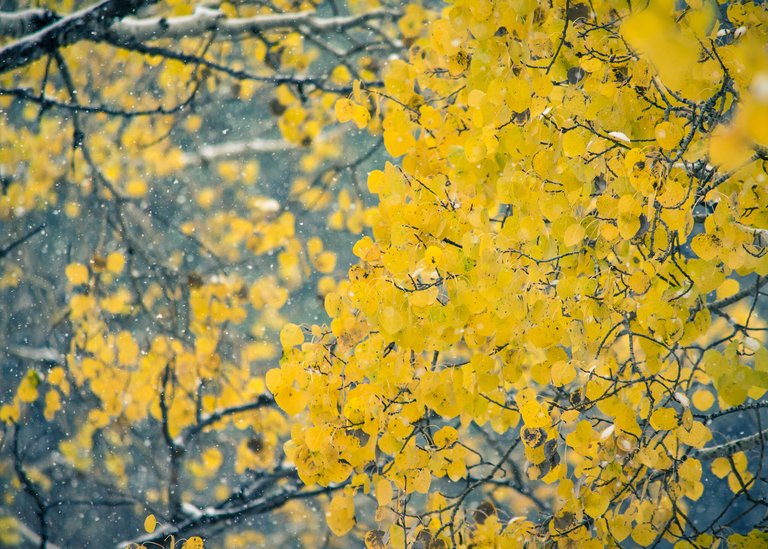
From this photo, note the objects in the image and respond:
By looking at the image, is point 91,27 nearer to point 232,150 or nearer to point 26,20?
point 26,20

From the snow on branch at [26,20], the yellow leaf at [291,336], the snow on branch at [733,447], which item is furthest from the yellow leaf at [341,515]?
the snow on branch at [26,20]

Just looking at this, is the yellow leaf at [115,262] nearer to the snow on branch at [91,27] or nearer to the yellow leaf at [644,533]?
the snow on branch at [91,27]

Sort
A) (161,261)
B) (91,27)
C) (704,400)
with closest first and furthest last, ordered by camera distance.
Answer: (704,400) → (91,27) → (161,261)

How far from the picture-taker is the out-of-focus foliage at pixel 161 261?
4082mm

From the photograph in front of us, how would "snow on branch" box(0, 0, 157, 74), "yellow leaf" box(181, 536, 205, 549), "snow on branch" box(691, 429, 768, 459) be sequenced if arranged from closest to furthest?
"snow on branch" box(691, 429, 768, 459)
"yellow leaf" box(181, 536, 205, 549)
"snow on branch" box(0, 0, 157, 74)

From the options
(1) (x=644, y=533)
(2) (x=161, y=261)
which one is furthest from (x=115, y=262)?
(1) (x=644, y=533)

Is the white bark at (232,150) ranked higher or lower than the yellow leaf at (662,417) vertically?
higher

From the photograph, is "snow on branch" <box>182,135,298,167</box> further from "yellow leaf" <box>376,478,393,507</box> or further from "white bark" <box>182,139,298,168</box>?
"yellow leaf" <box>376,478,393,507</box>

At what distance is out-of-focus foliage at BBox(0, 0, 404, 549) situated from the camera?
4082mm

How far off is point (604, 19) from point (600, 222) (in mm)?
502

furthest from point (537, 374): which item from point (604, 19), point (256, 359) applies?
point (256, 359)

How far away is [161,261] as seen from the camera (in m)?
5.05

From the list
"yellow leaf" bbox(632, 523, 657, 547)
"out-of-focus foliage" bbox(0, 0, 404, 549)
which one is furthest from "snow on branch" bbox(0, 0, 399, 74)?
"yellow leaf" bbox(632, 523, 657, 547)

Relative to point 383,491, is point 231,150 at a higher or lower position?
higher
